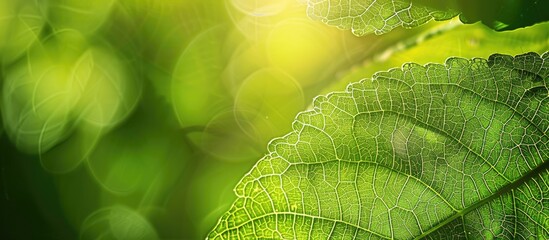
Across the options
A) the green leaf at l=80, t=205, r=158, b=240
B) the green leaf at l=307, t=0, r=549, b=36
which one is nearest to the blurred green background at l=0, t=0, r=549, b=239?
the green leaf at l=80, t=205, r=158, b=240

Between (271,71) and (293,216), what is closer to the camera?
(293,216)

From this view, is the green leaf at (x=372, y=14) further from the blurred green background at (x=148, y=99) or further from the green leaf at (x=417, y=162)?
the blurred green background at (x=148, y=99)

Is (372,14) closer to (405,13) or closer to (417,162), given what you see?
(405,13)

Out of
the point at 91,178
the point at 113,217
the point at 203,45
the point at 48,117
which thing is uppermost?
the point at 203,45

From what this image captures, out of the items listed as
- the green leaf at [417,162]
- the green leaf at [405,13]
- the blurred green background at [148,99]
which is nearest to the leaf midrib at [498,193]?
the green leaf at [417,162]

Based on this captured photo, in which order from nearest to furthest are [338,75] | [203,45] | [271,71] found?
[338,75]
[271,71]
[203,45]

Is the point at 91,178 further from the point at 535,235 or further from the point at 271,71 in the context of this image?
the point at 535,235

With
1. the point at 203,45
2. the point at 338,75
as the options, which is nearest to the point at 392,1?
the point at 338,75
